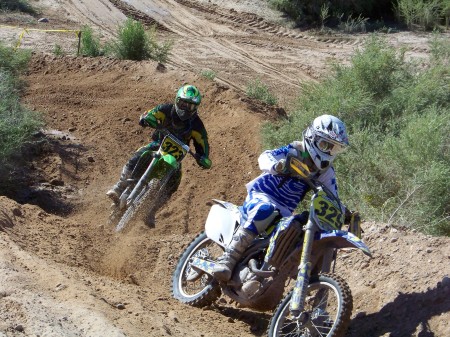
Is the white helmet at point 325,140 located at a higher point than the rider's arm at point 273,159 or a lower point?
higher

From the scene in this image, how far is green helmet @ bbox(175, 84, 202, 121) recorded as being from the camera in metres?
9.41

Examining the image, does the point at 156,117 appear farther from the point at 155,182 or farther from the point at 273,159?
the point at 273,159

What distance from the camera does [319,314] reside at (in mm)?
5852

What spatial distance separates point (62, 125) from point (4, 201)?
5.35 m

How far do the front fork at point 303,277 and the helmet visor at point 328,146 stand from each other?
0.64 m

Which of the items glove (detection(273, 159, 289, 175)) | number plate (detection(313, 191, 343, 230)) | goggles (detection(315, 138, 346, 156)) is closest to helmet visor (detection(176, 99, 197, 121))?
glove (detection(273, 159, 289, 175))

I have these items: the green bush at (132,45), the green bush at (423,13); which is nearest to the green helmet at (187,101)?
the green bush at (132,45)

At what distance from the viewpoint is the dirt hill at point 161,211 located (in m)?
6.18

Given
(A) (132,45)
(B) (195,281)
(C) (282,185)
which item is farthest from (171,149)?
(A) (132,45)

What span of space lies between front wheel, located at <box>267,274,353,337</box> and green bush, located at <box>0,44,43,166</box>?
6.44m

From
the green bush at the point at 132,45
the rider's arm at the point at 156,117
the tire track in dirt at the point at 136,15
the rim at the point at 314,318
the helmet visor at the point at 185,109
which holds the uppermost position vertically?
the rim at the point at 314,318

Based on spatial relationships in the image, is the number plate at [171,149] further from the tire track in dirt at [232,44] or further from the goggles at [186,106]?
the tire track in dirt at [232,44]

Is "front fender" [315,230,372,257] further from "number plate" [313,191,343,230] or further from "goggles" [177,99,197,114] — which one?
"goggles" [177,99,197,114]

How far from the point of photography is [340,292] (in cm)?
563
